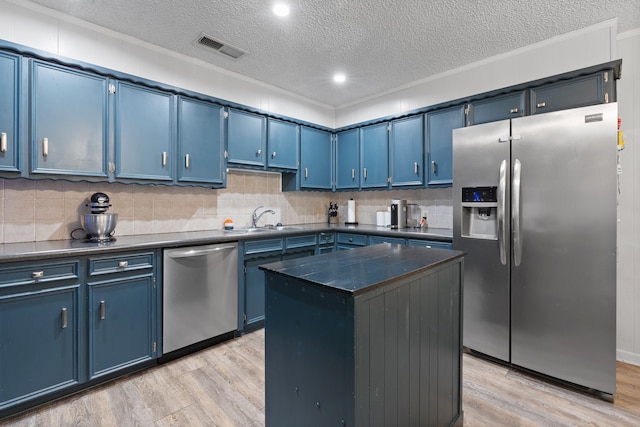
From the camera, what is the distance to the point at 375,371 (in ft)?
3.67

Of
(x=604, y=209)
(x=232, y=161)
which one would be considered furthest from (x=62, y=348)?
(x=604, y=209)

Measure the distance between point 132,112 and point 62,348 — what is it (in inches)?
70.0

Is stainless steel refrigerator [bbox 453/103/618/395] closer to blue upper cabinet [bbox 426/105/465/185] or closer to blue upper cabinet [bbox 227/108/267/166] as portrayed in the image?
blue upper cabinet [bbox 426/105/465/185]

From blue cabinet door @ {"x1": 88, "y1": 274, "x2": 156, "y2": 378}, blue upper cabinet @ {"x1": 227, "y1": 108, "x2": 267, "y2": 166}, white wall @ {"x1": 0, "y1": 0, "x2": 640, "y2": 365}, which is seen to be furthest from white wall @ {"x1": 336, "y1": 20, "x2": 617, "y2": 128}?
blue cabinet door @ {"x1": 88, "y1": 274, "x2": 156, "y2": 378}

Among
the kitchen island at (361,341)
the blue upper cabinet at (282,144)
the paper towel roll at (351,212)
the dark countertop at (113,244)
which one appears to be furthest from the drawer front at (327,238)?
the kitchen island at (361,341)

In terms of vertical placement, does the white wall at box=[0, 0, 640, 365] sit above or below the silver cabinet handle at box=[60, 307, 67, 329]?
above

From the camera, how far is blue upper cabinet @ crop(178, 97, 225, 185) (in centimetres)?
283

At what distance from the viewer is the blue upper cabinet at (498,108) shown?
2.64 m

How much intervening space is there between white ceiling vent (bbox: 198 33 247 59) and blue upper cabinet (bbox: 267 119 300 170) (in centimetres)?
80

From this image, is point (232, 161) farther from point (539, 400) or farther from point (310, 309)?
point (539, 400)

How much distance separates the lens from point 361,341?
106 cm

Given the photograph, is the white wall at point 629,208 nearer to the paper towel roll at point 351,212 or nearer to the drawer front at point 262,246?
the paper towel roll at point 351,212

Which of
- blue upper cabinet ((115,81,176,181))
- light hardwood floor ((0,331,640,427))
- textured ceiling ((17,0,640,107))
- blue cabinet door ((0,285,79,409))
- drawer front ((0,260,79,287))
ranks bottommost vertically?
light hardwood floor ((0,331,640,427))

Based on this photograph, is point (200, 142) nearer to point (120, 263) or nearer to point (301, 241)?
point (120, 263)
